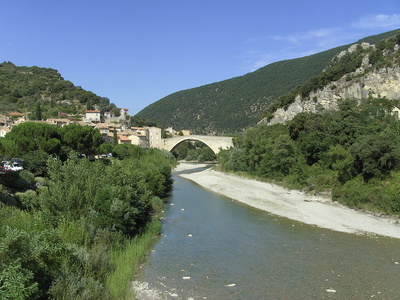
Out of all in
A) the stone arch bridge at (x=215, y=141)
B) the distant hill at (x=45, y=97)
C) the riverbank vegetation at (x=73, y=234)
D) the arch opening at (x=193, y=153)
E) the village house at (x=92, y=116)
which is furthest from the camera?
the distant hill at (x=45, y=97)

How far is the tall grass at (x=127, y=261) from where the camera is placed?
9553 mm

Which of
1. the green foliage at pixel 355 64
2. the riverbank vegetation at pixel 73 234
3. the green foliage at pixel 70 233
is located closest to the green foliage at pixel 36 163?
the riverbank vegetation at pixel 73 234

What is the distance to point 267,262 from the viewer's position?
12328 millimetres

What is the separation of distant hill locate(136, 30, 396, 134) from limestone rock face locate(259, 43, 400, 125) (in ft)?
129

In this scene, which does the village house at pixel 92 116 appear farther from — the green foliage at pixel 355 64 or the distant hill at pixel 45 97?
the green foliage at pixel 355 64

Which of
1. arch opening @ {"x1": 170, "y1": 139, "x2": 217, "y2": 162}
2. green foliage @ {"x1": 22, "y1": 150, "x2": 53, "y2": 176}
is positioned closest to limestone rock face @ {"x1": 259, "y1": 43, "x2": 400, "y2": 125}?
arch opening @ {"x1": 170, "y1": 139, "x2": 217, "y2": 162}

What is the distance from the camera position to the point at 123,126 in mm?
86750

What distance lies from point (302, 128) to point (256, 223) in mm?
20094

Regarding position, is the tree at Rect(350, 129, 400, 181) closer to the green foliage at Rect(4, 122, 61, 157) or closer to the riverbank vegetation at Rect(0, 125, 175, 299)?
the riverbank vegetation at Rect(0, 125, 175, 299)

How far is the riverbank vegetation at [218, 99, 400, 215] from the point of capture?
21.1 m

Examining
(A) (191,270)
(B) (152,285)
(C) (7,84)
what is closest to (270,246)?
(A) (191,270)

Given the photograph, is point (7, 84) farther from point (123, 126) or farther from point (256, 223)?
point (256, 223)

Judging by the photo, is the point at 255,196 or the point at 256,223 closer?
the point at 256,223

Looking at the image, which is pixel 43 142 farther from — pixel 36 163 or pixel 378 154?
pixel 378 154
